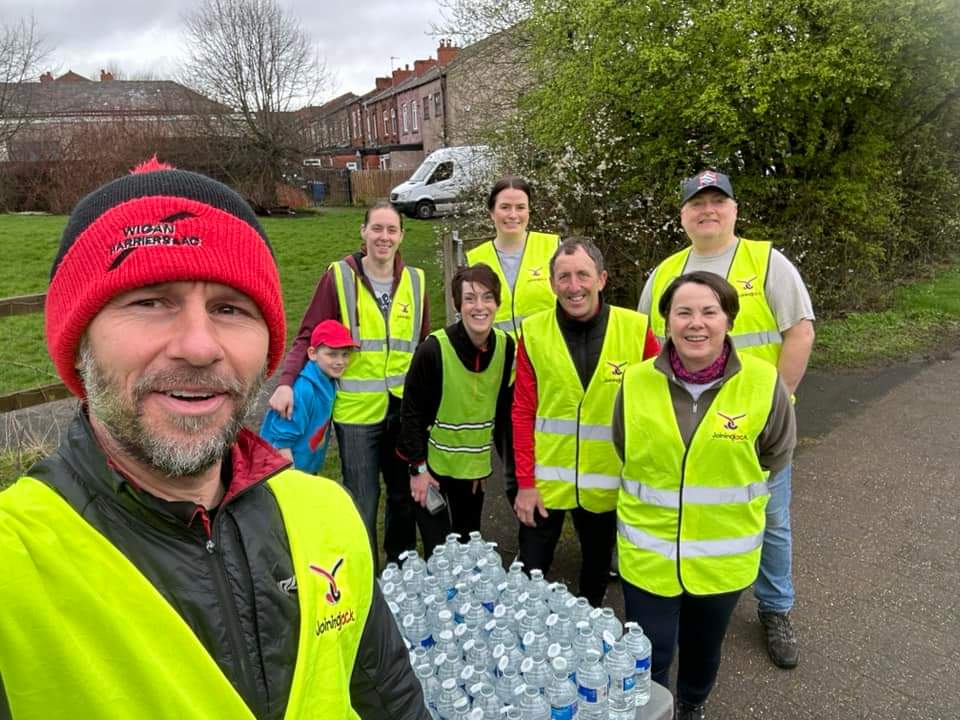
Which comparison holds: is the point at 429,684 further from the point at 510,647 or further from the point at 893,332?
the point at 893,332

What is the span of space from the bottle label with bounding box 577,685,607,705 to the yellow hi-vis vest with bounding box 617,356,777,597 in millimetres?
730

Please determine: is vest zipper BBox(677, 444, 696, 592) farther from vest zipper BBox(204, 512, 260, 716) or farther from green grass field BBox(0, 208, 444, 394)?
green grass field BBox(0, 208, 444, 394)

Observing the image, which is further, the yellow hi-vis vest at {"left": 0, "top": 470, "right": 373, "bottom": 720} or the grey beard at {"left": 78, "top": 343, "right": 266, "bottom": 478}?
the grey beard at {"left": 78, "top": 343, "right": 266, "bottom": 478}

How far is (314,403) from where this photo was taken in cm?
359

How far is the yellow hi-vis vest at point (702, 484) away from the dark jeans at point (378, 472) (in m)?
1.69

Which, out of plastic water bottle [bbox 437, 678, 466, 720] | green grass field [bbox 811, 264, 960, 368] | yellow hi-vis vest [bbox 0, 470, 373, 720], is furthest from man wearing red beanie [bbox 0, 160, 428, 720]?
green grass field [bbox 811, 264, 960, 368]

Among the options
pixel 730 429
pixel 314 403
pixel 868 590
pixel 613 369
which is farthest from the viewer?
pixel 868 590

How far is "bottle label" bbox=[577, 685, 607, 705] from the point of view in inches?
83.2

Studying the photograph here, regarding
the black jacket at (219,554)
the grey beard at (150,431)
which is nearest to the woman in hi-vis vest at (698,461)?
the black jacket at (219,554)

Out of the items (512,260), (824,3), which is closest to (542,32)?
(824,3)

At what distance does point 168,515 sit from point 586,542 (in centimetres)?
282

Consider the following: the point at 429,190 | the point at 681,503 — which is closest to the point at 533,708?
the point at 681,503

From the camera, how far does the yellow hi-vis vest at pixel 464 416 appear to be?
144 inches

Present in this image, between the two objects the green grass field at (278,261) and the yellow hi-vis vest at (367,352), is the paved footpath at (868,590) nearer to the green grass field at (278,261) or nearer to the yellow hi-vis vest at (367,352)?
the yellow hi-vis vest at (367,352)
